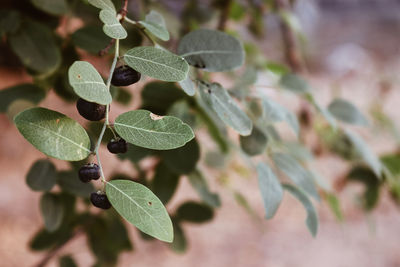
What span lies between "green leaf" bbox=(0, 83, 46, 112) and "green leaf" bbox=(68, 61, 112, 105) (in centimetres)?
31

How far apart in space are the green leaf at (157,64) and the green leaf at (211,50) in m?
0.10

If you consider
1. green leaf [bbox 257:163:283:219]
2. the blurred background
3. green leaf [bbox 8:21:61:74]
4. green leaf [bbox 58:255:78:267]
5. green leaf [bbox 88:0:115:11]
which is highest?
green leaf [bbox 88:0:115:11]

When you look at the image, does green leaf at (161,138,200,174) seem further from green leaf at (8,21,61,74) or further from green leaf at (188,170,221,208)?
green leaf at (8,21,61,74)

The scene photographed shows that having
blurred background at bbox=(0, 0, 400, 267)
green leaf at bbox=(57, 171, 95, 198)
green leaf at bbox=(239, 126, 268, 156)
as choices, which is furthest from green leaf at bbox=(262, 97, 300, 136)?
blurred background at bbox=(0, 0, 400, 267)

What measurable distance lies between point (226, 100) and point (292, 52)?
0.80 meters

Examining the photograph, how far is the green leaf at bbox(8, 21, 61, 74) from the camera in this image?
56 cm

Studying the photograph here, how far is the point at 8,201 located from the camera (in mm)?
1760

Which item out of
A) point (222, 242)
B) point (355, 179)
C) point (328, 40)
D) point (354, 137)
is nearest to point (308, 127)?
point (355, 179)

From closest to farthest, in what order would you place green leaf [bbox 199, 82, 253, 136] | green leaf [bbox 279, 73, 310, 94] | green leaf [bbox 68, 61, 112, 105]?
1. green leaf [bbox 68, 61, 112, 105]
2. green leaf [bbox 199, 82, 253, 136]
3. green leaf [bbox 279, 73, 310, 94]

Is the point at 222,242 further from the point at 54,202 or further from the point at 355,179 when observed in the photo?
the point at 54,202

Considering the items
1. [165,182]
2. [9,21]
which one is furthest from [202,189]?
[9,21]

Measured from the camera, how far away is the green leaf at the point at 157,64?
1.12 ft

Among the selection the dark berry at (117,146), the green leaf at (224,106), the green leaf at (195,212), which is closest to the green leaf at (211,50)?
the green leaf at (224,106)

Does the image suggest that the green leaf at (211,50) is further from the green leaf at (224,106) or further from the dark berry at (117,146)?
the dark berry at (117,146)
